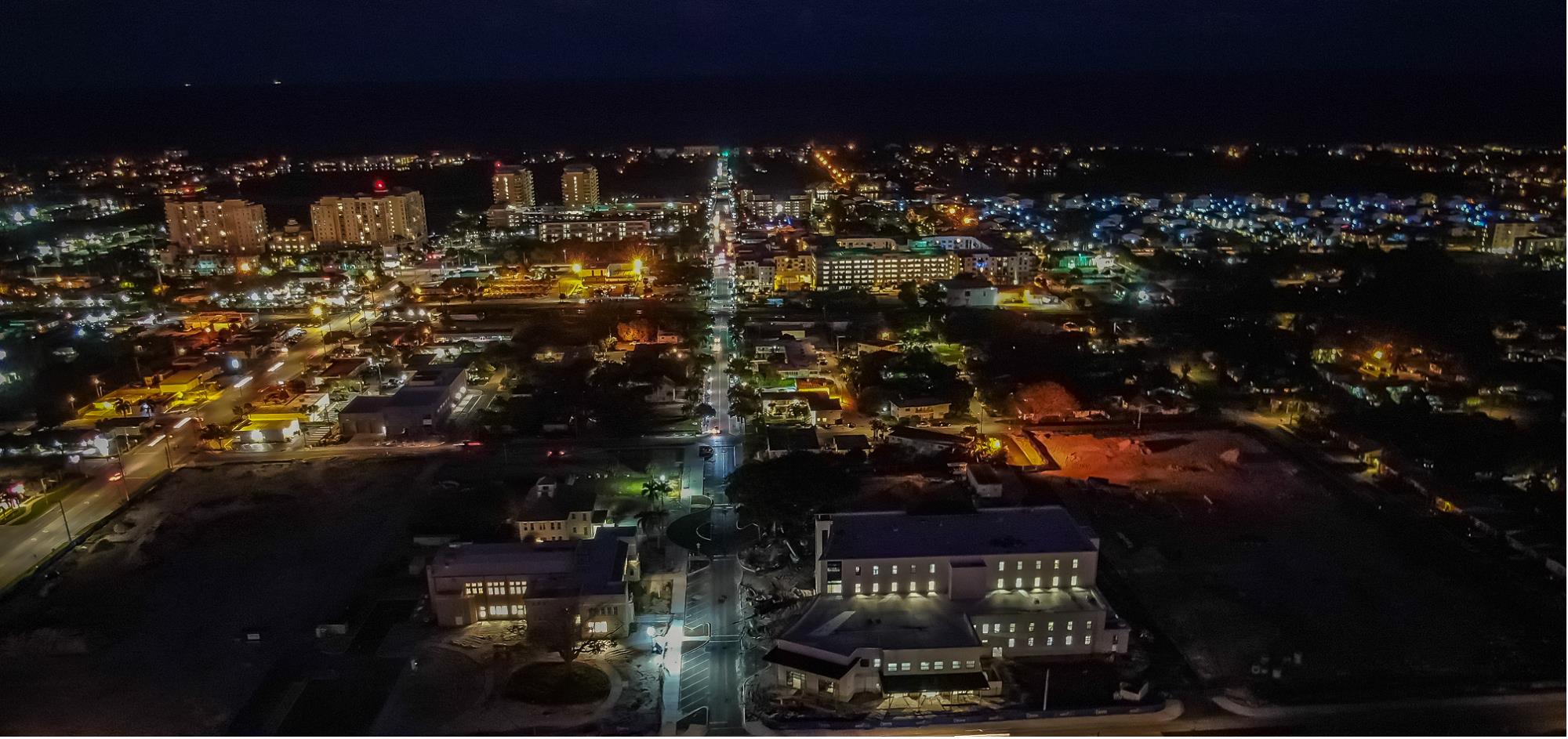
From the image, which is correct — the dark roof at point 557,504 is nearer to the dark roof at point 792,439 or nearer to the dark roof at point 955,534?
the dark roof at point 792,439

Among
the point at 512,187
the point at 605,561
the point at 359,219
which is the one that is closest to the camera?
the point at 605,561

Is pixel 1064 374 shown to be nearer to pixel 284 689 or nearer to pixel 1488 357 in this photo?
pixel 1488 357

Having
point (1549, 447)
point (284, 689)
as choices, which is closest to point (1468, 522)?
point (1549, 447)

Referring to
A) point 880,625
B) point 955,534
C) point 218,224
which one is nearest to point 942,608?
point 880,625

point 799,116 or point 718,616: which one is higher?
point 799,116

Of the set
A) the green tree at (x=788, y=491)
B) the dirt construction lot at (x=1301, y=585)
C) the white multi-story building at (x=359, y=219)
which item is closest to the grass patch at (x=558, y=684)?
the green tree at (x=788, y=491)

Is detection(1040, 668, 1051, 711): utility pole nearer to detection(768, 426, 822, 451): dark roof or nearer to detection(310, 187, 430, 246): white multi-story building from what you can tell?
detection(768, 426, 822, 451): dark roof

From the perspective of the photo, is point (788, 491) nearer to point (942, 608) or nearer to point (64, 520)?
point (942, 608)
